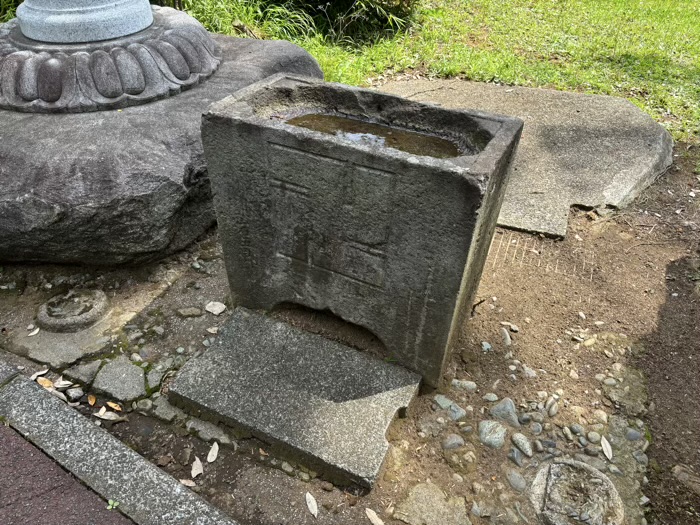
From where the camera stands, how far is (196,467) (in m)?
2.01

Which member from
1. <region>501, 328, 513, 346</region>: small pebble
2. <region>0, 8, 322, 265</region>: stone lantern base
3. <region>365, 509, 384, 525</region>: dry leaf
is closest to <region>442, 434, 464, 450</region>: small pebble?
<region>365, 509, 384, 525</region>: dry leaf

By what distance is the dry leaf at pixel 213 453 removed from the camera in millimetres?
2035

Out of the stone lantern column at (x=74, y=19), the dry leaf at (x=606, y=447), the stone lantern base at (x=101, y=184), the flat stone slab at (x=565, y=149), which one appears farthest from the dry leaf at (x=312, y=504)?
the stone lantern column at (x=74, y=19)

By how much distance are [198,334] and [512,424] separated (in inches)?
59.8

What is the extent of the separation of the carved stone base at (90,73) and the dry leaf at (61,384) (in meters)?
1.45

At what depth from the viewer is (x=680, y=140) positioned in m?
4.38

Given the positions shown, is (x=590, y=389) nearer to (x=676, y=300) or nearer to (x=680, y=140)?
(x=676, y=300)

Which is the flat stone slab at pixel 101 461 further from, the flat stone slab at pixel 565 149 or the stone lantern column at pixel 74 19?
the flat stone slab at pixel 565 149

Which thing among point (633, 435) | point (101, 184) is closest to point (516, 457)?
point (633, 435)

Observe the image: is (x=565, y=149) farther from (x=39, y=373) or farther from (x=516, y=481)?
(x=39, y=373)

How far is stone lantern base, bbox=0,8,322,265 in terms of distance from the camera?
8.05 ft

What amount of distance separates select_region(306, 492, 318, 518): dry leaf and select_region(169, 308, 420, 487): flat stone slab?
0.10 meters

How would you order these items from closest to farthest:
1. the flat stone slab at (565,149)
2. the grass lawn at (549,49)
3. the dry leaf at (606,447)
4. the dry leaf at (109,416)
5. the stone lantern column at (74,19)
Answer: the dry leaf at (606,447) → the dry leaf at (109,416) → the stone lantern column at (74,19) → the flat stone slab at (565,149) → the grass lawn at (549,49)

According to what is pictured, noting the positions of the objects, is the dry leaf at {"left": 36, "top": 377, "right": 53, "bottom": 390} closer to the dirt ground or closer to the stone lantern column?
the dirt ground
